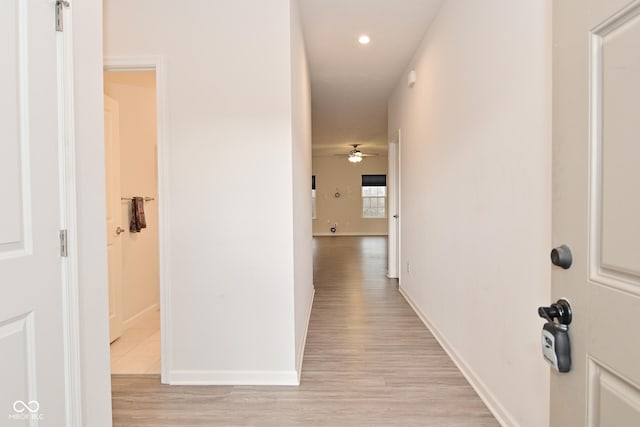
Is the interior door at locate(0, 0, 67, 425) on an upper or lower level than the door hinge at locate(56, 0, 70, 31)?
lower

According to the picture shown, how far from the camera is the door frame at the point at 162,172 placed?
2326 mm

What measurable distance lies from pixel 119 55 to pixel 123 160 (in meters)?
1.41

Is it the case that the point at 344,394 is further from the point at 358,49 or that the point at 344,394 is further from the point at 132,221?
the point at 358,49

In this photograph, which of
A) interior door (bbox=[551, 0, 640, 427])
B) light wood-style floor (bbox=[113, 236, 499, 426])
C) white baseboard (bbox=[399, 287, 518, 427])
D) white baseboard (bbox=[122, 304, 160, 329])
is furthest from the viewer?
white baseboard (bbox=[122, 304, 160, 329])

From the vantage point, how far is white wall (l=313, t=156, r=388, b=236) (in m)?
13.0

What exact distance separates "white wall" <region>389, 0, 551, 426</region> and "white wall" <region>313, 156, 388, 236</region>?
954cm

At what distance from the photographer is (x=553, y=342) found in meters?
0.86

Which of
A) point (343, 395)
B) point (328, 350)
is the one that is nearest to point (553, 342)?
point (343, 395)

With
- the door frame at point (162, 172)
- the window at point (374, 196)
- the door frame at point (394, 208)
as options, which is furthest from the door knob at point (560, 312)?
the window at point (374, 196)

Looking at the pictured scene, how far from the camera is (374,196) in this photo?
13.2 metres

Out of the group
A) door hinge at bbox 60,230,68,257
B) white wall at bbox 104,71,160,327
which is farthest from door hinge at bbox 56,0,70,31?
white wall at bbox 104,71,160,327

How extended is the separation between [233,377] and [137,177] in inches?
95.4

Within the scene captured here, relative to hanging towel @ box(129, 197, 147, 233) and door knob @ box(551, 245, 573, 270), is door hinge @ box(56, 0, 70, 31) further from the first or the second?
hanging towel @ box(129, 197, 147, 233)

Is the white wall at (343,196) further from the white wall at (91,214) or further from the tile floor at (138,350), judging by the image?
the white wall at (91,214)
